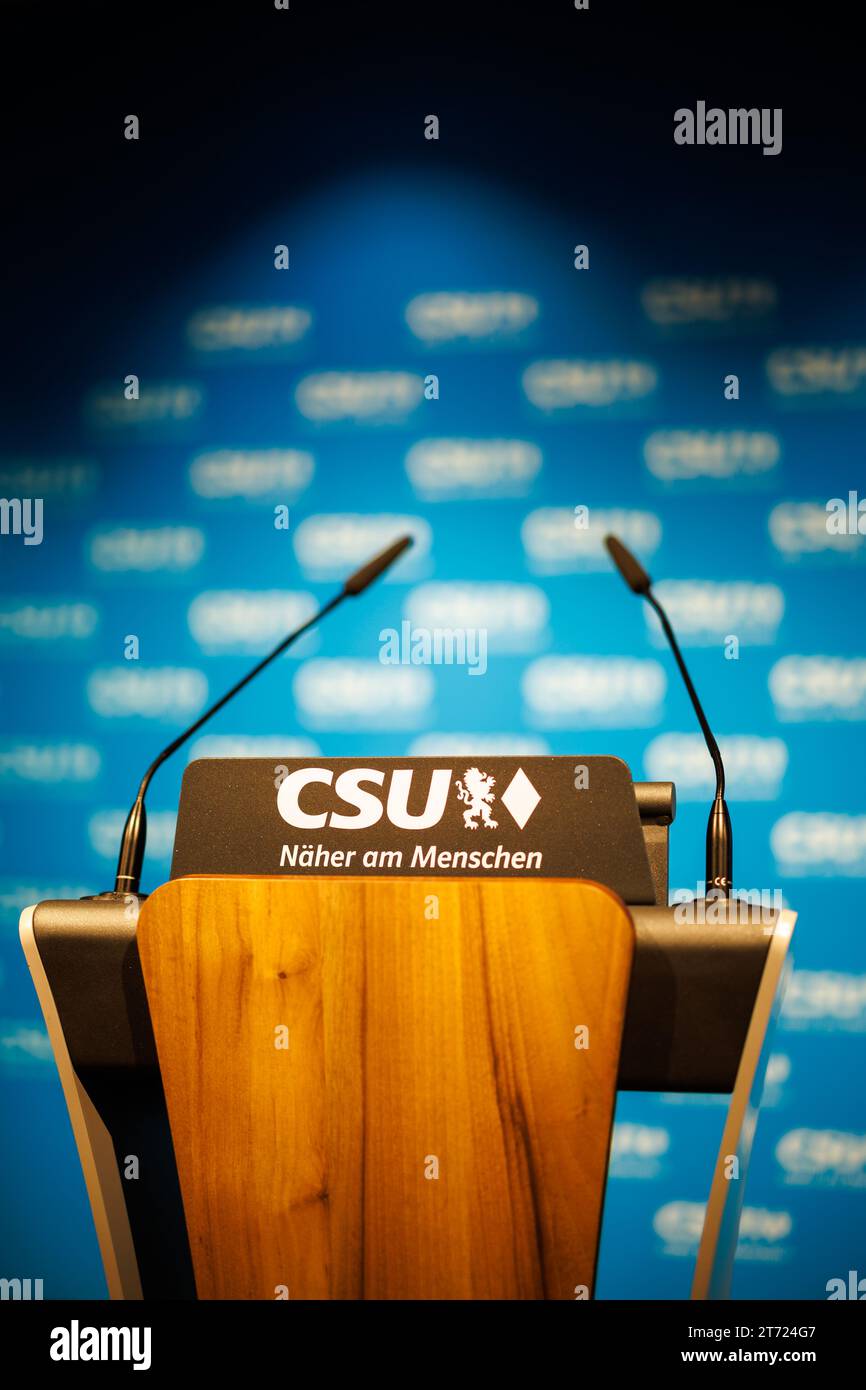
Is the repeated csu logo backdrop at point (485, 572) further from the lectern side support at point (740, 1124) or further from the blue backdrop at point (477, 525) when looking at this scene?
the lectern side support at point (740, 1124)

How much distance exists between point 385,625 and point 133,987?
1648 millimetres

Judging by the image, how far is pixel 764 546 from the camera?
8.13 ft

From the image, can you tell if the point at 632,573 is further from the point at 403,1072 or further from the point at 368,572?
the point at 403,1072

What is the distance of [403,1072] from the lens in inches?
33.9

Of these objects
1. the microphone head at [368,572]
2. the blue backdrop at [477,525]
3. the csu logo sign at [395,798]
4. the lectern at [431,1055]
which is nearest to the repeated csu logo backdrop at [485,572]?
the blue backdrop at [477,525]

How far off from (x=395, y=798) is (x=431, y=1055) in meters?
0.26

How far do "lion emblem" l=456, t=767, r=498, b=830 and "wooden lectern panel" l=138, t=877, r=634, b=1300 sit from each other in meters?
0.17

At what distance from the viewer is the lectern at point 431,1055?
85 cm

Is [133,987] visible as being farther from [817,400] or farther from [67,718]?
[817,400]

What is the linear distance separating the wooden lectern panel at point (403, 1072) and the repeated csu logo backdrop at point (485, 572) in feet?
5.30

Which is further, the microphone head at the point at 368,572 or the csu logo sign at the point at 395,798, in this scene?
the microphone head at the point at 368,572

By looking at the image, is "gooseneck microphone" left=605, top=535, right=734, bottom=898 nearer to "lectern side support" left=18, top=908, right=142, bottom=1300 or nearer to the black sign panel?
the black sign panel

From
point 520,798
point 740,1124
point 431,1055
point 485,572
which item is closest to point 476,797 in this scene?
point 520,798

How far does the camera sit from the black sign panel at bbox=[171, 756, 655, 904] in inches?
39.1
